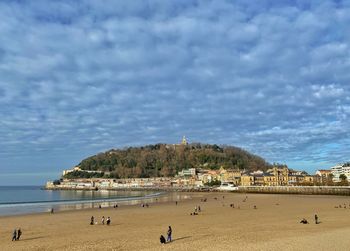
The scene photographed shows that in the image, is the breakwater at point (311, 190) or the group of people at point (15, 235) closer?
the group of people at point (15, 235)

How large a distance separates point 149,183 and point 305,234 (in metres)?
174

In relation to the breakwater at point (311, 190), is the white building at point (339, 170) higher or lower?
higher

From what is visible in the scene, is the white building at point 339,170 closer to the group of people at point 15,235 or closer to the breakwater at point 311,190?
the breakwater at point 311,190

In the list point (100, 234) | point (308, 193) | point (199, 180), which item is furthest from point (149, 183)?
point (100, 234)

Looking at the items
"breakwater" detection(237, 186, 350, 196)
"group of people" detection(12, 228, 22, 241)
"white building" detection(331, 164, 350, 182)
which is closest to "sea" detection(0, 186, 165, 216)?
"group of people" detection(12, 228, 22, 241)

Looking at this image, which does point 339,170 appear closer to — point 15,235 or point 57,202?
point 57,202

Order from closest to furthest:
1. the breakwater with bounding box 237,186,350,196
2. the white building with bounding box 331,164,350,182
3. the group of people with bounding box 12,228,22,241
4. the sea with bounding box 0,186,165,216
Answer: the group of people with bounding box 12,228,22,241 → the sea with bounding box 0,186,165,216 → the breakwater with bounding box 237,186,350,196 → the white building with bounding box 331,164,350,182

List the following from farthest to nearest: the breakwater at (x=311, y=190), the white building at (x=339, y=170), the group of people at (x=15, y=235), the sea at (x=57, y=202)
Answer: the white building at (x=339, y=170) < the breakwater at (x=311, y=190) < the sea at (x=57, y=202) < the group of people at (x=15, y=235)

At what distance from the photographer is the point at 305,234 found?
20.9 meters

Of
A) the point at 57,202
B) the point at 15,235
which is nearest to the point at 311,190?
the point at 57,202

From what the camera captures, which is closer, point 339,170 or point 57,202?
point 57,202

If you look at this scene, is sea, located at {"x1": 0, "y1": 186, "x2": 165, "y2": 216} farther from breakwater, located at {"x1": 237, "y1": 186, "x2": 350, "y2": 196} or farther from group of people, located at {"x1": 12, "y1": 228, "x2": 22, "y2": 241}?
breakwater, located at {"x1": 237, "y1": 186, "x2": 350, "y2": 196}

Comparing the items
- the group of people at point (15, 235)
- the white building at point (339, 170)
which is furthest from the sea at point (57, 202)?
the white building at point (339, 170)

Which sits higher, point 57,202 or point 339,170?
point 339,170
